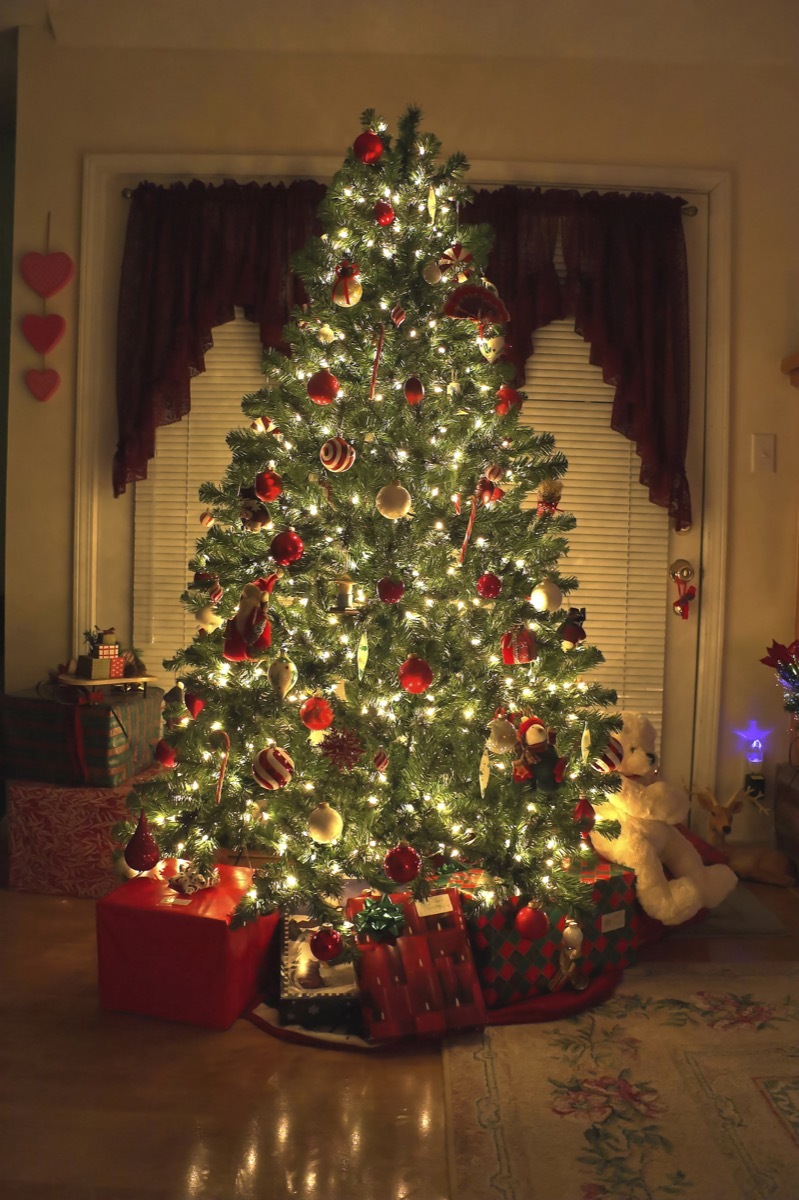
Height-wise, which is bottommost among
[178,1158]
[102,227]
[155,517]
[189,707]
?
[178,1158]

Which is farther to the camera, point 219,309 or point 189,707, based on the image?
point 219,309

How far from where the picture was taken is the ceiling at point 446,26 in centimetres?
355

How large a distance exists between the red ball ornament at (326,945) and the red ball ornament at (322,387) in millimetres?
1259

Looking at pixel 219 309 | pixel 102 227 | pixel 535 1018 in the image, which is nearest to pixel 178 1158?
pixel 535 1018

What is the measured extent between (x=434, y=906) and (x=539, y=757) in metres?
0.49

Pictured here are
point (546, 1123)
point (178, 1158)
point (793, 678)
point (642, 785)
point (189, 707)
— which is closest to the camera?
point (178, 1158)

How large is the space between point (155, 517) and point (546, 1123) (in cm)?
254

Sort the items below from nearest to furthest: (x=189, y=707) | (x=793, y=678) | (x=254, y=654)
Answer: (x=254, y=654), (x=189, y=707), (x=793, y=678)

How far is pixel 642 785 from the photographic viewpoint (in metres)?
3.00

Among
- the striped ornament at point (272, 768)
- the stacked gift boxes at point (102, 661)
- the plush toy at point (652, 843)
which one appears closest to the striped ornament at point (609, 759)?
the plush toy at point (652, 843)

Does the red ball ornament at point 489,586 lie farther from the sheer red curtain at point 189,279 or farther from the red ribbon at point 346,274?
the sheer red curtain at point 189,279

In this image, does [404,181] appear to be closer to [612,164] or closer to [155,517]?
[612,164]

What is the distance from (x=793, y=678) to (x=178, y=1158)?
7.89 ft

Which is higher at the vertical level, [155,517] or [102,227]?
[102,227]
